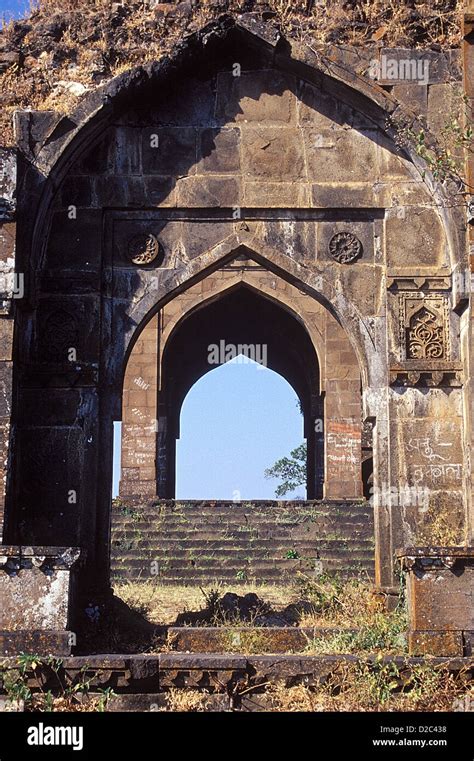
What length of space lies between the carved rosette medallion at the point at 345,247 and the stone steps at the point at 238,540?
218 inches

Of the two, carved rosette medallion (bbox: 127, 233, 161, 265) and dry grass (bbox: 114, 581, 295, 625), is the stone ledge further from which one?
carved rosette medallion (bbox: 127, 233, 161, 265)

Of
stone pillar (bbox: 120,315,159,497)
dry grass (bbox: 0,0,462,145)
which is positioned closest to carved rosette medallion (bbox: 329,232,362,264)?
dry grass (bbox: 0,0,462,145)

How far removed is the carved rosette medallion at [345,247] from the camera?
31.9ft

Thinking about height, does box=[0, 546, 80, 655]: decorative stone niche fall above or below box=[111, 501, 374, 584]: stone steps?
below

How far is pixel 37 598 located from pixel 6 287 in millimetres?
2498

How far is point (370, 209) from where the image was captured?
9719mm

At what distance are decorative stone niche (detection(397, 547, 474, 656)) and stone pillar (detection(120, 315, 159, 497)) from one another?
11329 mm

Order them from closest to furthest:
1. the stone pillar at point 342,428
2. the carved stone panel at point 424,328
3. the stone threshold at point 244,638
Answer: the stone threshold at point 244,638, the carved stone panel at point 424,328, the stone pillar at point 342,428

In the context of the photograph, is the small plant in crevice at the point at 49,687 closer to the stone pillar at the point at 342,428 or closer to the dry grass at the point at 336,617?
the dry grass at the point at 336,617

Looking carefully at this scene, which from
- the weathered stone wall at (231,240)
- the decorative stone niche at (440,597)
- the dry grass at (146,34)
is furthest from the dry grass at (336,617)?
the dry grass at (146,34)

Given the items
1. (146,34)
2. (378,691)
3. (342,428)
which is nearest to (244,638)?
(378,691)

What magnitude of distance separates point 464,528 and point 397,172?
10.1 ft

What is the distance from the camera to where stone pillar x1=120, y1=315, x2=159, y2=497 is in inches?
744

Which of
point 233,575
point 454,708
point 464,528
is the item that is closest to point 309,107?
point 464,528
